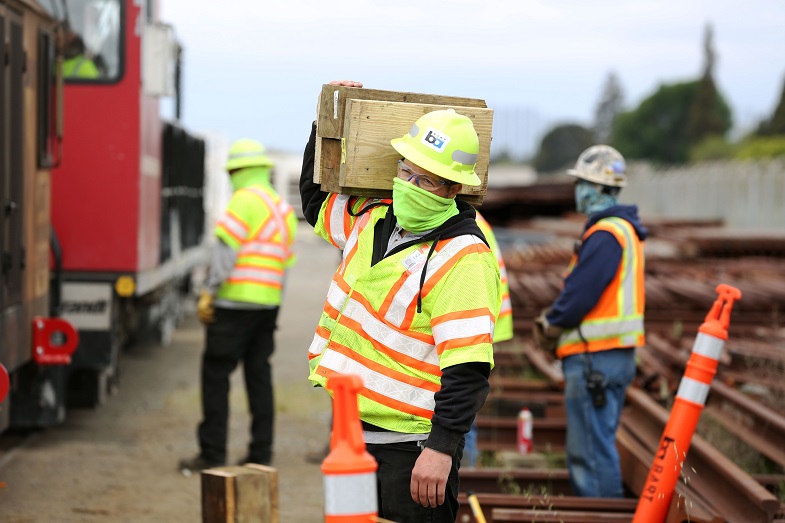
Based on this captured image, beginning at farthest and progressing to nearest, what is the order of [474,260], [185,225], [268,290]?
[185,225]
[268,290]
[474,260]

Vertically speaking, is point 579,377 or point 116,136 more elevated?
point 116,136

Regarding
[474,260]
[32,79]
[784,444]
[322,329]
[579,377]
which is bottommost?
[784,444]

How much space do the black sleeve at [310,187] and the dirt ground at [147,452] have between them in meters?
2.74

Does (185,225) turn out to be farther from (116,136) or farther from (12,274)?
(12,274)

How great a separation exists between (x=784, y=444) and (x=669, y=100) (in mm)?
96540

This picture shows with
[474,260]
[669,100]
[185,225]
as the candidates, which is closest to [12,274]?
[474,260]

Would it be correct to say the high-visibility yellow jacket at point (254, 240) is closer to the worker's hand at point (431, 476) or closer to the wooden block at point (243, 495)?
the wooden block at point (243, 495)

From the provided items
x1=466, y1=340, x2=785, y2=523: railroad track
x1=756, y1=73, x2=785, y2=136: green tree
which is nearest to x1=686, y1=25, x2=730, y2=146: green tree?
x1=756, y1=73, x2=785, y2=136: green tree

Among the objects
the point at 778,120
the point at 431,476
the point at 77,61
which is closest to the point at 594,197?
the point at 431,476

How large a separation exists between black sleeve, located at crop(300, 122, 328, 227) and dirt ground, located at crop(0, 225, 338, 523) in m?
2.74

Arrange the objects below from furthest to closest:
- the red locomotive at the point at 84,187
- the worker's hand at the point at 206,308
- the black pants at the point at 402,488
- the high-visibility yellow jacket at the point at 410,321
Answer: the worker's hand at the point at 206,308, the red locomotive at the point at 84,187, the black pants at the point at 402,488, the high-visibility yellow jacket at the point at 410,321

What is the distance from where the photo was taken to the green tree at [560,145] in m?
116

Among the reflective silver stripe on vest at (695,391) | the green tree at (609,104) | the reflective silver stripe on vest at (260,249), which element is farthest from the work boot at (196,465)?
the green tree at (609,104)

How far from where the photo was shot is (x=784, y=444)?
7.43 metres
